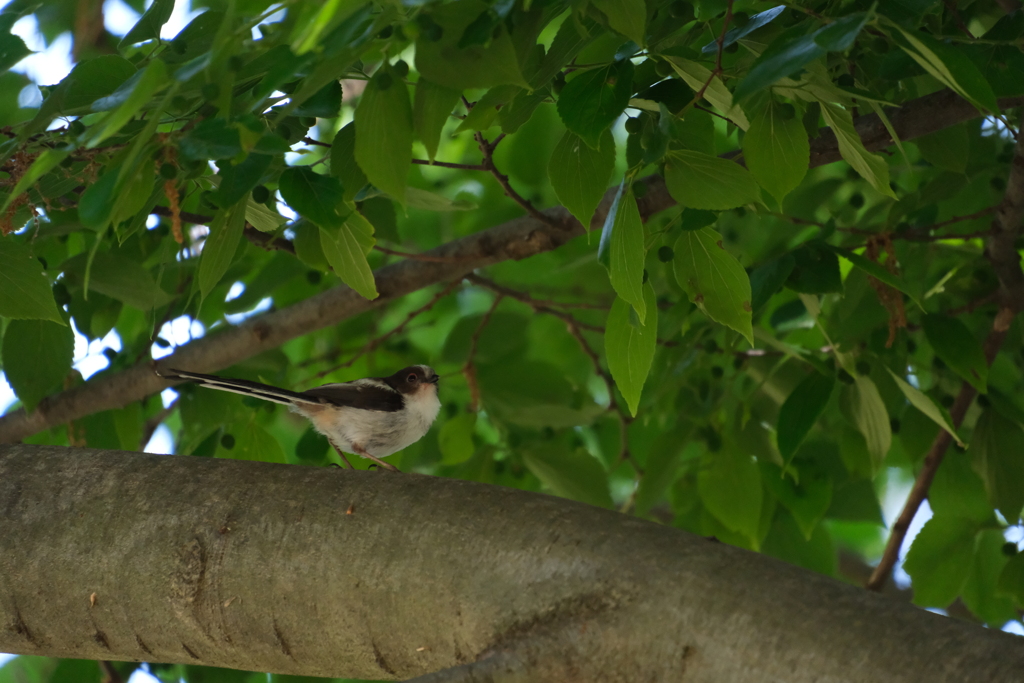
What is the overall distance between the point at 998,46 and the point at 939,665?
148 cm

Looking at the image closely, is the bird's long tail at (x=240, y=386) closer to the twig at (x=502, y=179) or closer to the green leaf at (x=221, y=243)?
Result: the green leaf at (x=221, y=243)

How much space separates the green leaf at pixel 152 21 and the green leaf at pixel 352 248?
682 mm

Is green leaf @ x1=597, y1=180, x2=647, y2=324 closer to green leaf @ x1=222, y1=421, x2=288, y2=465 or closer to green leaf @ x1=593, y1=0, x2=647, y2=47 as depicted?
green leaf @ x1=593, y1=0, x2=647, y2=47

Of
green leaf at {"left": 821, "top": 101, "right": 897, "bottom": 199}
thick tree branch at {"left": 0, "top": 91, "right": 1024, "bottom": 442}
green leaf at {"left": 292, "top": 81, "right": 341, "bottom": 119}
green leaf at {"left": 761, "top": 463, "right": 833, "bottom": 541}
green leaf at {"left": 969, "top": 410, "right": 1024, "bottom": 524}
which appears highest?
green leaf at {"left": 292, "top": 81, "right": 341, "bottom": 119}

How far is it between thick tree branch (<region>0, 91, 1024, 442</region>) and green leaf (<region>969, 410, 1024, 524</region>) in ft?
3.49

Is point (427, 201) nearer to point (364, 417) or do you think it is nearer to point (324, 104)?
point (324, 104)

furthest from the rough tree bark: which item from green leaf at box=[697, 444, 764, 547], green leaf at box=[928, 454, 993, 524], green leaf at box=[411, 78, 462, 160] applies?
green leaf at box=[928, 454, 993, 524]

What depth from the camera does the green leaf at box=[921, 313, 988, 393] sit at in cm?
276

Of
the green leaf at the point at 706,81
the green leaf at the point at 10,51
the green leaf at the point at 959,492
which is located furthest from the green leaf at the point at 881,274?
the green leaf at the point at 10,51

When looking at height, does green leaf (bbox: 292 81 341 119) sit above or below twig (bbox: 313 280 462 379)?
above

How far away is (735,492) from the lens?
3.37 meters

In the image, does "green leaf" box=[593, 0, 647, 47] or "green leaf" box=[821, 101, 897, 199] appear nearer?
"green leaf" box=[593, 0, 647, 47]

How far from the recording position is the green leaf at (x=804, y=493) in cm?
350

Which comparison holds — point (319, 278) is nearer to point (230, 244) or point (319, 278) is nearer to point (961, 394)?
point (230, 244)
